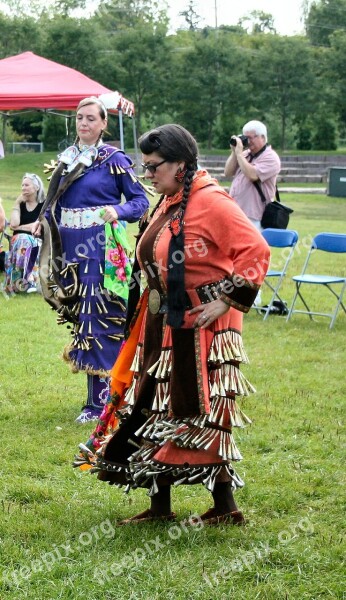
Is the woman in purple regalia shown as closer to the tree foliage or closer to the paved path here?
the paved path

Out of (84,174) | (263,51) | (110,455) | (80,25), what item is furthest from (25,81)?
(263,51)

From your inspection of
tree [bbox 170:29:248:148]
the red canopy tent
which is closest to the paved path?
tree [bbox 170:29:248:148]

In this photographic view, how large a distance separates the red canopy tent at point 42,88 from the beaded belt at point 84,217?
9082 mm

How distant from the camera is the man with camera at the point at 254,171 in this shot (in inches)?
360

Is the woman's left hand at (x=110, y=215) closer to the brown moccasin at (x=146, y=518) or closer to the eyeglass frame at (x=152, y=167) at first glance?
the eyeglass frame at (x=152, y=167)

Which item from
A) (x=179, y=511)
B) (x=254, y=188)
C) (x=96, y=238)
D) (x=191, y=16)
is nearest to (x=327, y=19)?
(x=191, y=16)

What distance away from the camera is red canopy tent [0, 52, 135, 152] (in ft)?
47.0

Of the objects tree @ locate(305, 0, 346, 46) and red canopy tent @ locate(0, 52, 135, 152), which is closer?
red canopy tent @ locate(0, 52, 135, 152)

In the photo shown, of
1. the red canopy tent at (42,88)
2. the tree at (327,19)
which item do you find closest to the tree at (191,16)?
the tree at (327,19)

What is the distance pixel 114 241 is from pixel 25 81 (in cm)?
995

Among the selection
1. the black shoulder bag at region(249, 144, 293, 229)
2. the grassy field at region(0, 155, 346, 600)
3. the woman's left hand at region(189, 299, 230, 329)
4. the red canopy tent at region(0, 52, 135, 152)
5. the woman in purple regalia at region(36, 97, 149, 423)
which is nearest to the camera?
the grassy field at region(0, 155, 346, 600)

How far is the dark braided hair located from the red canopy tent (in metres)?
10.9

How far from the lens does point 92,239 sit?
18.5ft

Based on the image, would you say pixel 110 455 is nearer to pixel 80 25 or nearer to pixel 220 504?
pixel 220 504
